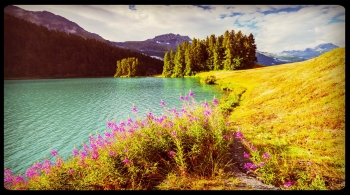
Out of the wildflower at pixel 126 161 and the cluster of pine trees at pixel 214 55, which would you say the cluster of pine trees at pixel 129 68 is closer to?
the cluster of pine trees at pixel 214 55

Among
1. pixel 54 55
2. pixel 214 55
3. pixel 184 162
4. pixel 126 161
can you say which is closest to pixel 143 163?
pixel 126 161

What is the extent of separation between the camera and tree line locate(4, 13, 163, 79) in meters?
138

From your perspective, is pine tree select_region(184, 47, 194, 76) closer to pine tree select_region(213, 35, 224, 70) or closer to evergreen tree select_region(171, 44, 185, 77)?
evergreen tree select_region(171, 44, 185, 77)

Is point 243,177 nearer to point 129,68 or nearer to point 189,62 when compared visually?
point 189,62

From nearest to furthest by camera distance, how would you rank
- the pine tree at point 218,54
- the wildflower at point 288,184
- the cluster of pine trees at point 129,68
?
the wildflower at point 288,184, the pine tree at point 218,54, the cluster of pine trees at point 129,68

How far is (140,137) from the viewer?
6199 millimetres

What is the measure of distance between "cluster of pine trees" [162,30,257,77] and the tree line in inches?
1967

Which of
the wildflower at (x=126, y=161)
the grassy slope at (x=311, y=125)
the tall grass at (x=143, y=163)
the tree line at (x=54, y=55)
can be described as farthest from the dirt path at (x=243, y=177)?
the tree line at (x=54, y=55)

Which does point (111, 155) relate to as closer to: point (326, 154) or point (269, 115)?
point (326, 154)

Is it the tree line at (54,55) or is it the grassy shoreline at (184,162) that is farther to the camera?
the tree line at (54,55)

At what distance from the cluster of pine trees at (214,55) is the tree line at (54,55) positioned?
4997 cm

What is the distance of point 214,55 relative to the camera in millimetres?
74000

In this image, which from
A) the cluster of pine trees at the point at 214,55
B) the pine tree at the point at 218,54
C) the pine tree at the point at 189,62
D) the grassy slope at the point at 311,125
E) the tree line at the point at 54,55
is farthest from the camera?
the tree line at the point at 54,55

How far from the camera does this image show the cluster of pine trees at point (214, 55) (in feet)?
230
